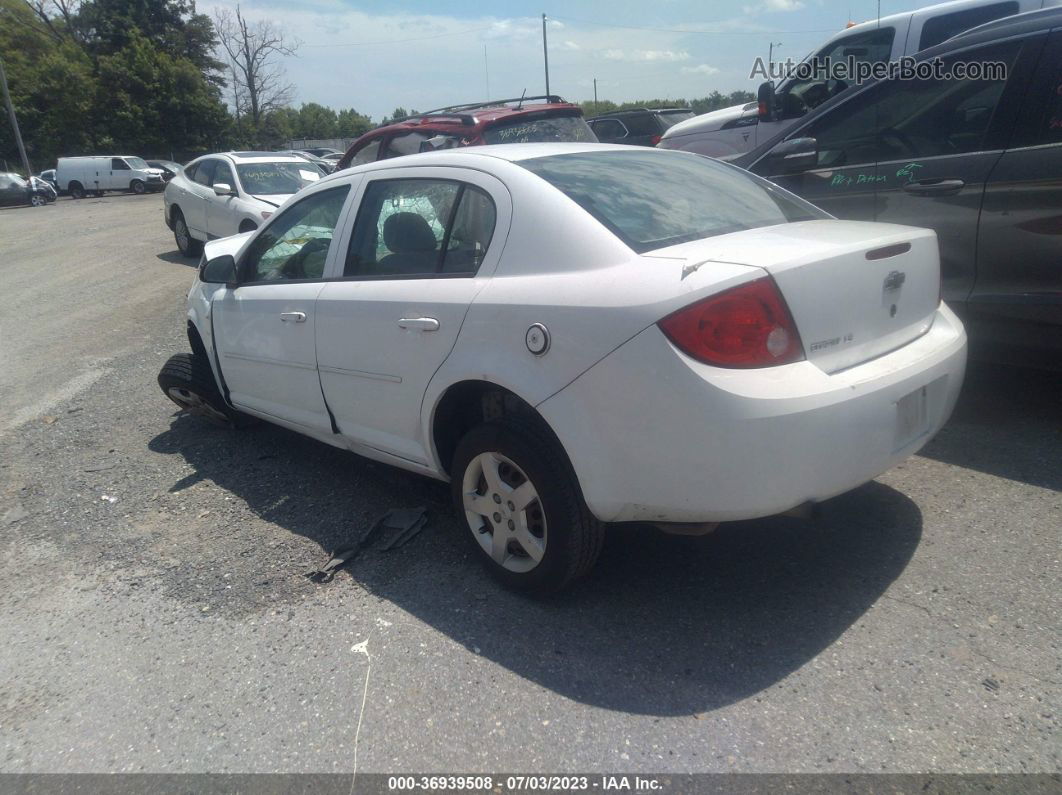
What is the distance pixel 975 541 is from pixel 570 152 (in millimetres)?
2379

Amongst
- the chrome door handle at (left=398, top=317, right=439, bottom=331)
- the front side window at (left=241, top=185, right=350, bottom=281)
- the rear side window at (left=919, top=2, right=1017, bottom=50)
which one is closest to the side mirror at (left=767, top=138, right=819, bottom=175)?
the front side window at (left=241, top=185, right=350, bottom=281)

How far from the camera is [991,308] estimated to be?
4453mm

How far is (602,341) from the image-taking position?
2.83m

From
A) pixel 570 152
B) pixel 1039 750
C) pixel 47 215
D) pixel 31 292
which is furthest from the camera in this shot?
pixel 47 215

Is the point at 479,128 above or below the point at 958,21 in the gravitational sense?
below

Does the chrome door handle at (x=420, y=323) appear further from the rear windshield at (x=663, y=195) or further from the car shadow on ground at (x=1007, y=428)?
the car shadow on ground at (x=1007, y=428)

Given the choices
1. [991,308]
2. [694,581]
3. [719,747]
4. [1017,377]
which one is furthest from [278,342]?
[1017,377]

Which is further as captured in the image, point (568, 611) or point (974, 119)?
point (974, 119)

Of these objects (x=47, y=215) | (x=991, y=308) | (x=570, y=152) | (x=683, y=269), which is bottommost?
(x=47, y=215)

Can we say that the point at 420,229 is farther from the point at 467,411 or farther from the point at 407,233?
the point at 467,411

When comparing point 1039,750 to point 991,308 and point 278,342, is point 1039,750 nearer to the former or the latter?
point 991,308

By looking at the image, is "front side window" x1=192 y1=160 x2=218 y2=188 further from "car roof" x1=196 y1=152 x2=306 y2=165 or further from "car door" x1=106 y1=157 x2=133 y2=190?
"car door" x1=106 y1=157 x2=133 y2=190

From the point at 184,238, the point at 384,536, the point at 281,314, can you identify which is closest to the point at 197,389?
the point at 281,314

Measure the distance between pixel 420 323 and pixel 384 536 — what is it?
3.74ft
